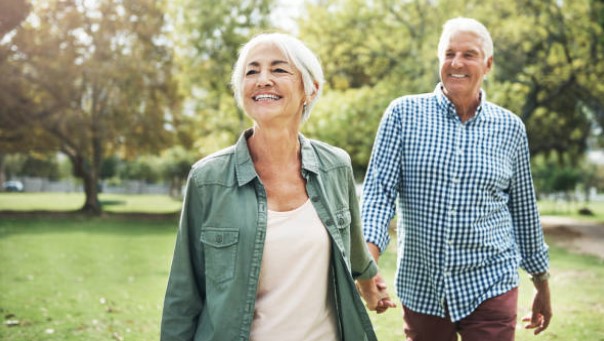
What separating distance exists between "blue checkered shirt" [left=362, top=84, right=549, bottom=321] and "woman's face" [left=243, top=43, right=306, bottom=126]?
3.41 ft

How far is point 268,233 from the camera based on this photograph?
2.58 m

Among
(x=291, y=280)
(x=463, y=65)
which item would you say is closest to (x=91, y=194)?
(x=463, y=65)

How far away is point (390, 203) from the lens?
142 inches

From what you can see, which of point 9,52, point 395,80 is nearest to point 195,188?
point 395,80

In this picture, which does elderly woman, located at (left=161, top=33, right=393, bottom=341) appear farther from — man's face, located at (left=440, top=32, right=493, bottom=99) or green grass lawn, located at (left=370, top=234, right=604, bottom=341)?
green grass lawn, located at (left=370, top=234, right=604, bottom=341)

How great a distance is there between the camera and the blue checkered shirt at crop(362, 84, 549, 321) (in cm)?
351

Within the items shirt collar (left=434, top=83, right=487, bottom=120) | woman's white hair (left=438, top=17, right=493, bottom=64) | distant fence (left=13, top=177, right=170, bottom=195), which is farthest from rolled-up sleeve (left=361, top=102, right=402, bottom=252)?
distant fence (left=13, top=177, right=170, bottom=195)

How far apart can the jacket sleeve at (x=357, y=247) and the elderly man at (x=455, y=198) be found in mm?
298

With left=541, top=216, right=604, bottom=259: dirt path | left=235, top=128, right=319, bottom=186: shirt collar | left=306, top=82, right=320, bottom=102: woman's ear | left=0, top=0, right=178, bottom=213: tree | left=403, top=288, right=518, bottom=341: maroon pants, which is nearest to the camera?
left=235, top=128, right=319, bottom=186: shirt collar

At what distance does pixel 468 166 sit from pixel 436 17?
2118cm

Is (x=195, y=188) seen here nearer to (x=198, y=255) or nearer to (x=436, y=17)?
(x=198, y=255)

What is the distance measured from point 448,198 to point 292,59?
131 centimetres

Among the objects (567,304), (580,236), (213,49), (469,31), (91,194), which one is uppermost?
(213,49)

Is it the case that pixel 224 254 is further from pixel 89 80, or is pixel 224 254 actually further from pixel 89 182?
pixel 89 182
